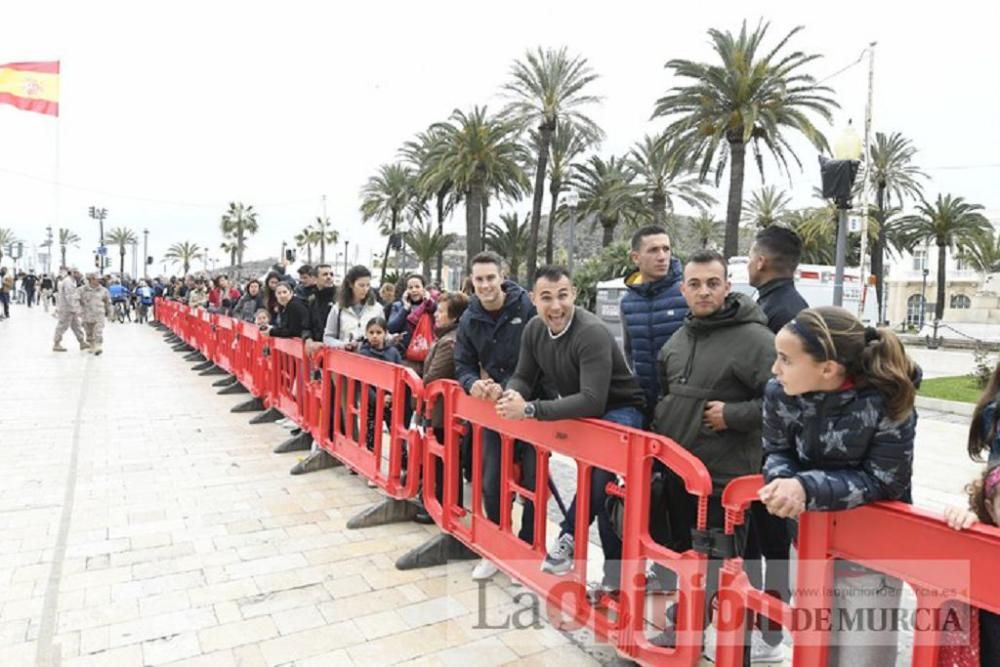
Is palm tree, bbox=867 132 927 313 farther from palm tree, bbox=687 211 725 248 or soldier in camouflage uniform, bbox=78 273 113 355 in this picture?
soldier in camouflage uniform, bbox=78 273 113 355

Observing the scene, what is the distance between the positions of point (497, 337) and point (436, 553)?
1313mm

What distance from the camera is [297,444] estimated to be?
254 inches

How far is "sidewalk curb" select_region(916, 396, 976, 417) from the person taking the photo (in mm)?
9547

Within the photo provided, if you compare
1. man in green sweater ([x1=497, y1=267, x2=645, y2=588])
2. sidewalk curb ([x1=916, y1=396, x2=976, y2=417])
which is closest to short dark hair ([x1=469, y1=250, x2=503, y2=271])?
man in green sweater ([x1=497, y1=267, x2=645, y2=588])

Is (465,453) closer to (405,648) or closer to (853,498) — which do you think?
(405,648)

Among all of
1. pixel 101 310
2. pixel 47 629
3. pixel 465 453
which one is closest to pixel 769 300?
pixel 465 453

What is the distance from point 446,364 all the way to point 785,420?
2632 millimetres

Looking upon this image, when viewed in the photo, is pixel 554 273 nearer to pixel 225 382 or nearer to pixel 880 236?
pixel 225 382

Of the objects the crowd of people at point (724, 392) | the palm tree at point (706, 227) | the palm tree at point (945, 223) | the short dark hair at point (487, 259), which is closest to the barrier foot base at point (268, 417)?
the crowd of people at point (724, 392)

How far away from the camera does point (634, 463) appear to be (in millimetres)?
2543

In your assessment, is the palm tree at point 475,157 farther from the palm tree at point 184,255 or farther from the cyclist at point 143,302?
the palm tree at point 184,255

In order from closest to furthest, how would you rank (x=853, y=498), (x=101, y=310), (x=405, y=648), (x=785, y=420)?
(x=853, y=498)
(x=785, y=420)
(x=405, y=648)
(x=101, y=310)

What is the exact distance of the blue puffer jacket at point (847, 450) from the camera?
182 cm

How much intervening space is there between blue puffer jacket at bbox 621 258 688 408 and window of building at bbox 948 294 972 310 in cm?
6384
